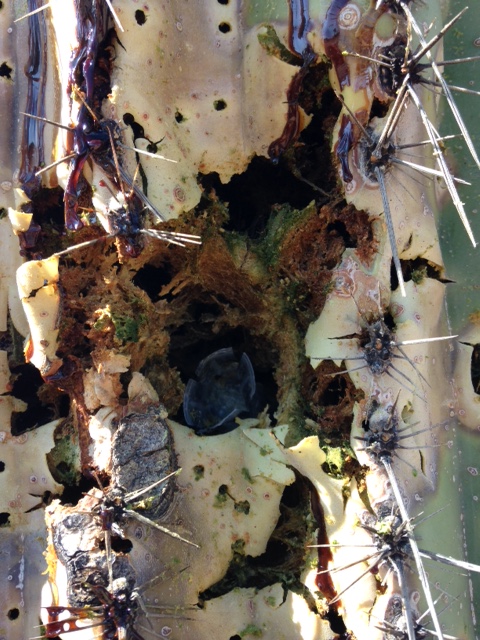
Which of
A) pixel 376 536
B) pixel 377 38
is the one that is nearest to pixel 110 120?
pixel 377 38

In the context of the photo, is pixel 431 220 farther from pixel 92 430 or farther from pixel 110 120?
pixel 92 430

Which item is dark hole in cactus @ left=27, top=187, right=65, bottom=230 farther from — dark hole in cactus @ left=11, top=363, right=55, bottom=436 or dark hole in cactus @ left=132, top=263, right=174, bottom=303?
dark hole in cactus @ left=11, top=363, right=55, bottom=436

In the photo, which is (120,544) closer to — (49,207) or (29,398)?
(29,398)

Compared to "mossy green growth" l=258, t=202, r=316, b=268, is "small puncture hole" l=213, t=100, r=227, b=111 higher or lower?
higher

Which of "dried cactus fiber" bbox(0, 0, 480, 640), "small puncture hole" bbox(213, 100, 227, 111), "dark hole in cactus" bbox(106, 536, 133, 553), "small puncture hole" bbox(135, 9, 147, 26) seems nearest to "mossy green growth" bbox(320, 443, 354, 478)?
"dried cactus fiber" bbox(0, 0, 480, 640)

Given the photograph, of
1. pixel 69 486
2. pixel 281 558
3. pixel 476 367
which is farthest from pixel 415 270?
pixel 69 486

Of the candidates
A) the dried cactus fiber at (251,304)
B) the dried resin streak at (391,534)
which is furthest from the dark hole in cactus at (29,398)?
the dried resin streak at (391,534)

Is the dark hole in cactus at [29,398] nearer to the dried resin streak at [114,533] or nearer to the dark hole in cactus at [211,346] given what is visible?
the dried resin streak at [114,533]
